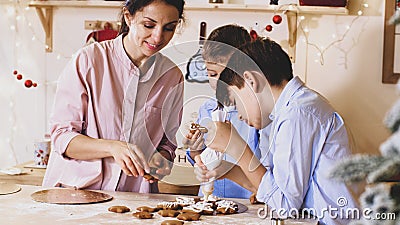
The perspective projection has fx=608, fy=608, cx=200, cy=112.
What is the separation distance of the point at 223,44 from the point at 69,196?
2.46 ft

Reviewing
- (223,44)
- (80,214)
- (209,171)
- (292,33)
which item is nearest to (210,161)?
(209,171)

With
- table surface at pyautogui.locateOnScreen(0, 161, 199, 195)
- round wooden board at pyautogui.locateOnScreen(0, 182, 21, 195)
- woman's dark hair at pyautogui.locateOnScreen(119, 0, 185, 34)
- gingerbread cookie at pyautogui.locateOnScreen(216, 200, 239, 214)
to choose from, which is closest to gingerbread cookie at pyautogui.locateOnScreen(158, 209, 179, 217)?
gingerbread cookie at pyautogui.locateOnScreen(216, 200, 239, 214)

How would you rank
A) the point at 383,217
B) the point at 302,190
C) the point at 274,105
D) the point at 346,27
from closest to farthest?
the point at 383,217
the point at 302,190
the point at 274,105
the point at 346,27

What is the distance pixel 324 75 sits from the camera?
3041 millimetres

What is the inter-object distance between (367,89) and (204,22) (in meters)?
0.88

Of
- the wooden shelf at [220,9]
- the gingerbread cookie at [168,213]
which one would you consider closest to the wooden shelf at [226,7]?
the wooden shelf at [220,9]

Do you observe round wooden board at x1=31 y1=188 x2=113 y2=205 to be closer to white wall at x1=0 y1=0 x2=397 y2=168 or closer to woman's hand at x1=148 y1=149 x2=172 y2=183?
woman's hand at x1=148 y1=149 x2=172 y2=183

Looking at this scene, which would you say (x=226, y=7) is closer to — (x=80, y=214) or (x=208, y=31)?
(x=208, y=31)

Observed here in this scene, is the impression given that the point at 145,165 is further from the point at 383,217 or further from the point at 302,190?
the point at 383,217

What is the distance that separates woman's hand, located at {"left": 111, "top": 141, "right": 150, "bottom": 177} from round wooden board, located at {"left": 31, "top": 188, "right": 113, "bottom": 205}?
10 cm

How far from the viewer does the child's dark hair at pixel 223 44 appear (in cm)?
193

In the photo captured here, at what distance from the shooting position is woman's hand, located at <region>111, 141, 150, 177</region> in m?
1.81

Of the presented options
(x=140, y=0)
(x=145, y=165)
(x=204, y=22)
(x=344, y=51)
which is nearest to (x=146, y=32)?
(x=140, y=0)

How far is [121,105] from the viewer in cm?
204
